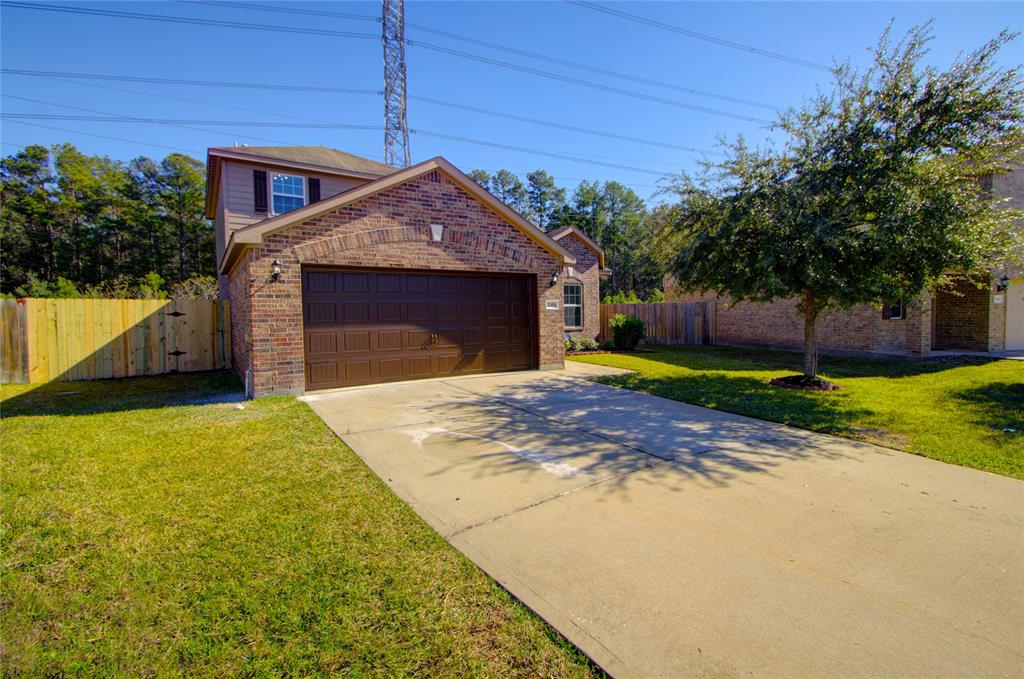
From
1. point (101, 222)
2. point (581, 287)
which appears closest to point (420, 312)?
point (581, 287)

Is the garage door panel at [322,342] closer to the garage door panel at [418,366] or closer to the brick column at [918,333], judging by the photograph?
the garage door panel at [418,366]

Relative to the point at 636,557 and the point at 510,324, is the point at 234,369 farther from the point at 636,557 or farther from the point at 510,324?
the point at 636,557

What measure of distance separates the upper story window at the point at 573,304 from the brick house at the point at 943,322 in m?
4.16

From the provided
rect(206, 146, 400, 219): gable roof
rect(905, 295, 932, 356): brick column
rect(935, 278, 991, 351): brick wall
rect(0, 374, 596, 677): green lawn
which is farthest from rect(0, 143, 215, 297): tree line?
rect(935, 278, 991, 351): brick wall

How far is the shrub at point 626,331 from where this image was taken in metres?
17.3

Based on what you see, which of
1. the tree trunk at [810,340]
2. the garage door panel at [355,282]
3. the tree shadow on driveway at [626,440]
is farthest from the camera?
the tree trunk at [810,340]

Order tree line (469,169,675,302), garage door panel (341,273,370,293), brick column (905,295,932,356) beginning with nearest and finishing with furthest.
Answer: garage door panel (341,273,370,293), brick column (905,295,932,356), tree line (469,169,675,302)

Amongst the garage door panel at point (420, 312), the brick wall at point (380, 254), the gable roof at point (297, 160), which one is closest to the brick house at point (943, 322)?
the brick wall at point (380, 254)

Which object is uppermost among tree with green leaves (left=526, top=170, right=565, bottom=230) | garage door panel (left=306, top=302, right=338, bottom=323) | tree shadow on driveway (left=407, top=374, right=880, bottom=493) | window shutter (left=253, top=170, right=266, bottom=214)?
tree with green leaves (left=526, top=170, right=565, bottom=230)

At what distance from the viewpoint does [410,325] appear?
984 centimetres

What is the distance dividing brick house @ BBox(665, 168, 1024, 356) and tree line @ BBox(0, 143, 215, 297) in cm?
3433

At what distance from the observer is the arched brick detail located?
859 cm

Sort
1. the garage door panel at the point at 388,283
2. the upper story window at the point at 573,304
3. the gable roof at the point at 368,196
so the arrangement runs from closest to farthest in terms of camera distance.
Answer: the gable roof at the point at 368,196 → the garage door panel at the point at 388,283 → the upper story window at the point at 573,304

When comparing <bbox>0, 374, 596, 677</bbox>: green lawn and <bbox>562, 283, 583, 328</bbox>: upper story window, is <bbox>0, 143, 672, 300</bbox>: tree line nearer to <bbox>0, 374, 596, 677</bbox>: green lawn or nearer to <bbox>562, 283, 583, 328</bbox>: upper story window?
<bbox>562, 283, 583, 328</bbox>: upper story window
